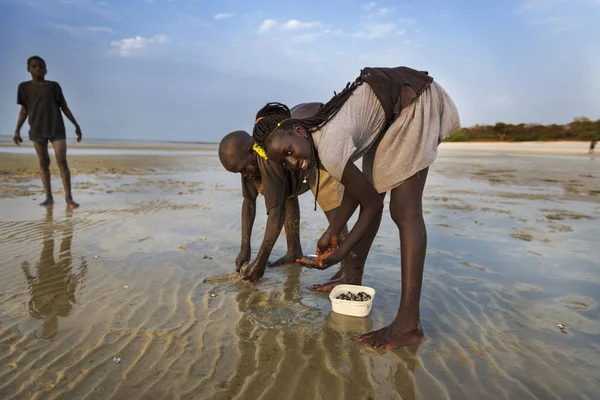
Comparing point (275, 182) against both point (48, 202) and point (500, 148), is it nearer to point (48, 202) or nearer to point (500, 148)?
point (48, 202)

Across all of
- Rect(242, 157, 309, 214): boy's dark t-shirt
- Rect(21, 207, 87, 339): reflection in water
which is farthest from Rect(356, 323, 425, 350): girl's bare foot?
Rect(21, 207, 87, 339): reflection in water

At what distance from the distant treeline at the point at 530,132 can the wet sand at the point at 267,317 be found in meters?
34.5

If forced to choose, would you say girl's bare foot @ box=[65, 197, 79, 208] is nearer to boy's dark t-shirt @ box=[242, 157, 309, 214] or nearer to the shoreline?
boy's dark t-shirt @ box=[242, 157, 309, 214]

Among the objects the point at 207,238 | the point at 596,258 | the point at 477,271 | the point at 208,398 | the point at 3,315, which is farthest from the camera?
the point at 207,238

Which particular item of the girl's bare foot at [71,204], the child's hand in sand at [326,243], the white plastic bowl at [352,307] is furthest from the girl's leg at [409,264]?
the girl's bare foot at [71,204]

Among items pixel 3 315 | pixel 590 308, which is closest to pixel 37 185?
pixel 3 315

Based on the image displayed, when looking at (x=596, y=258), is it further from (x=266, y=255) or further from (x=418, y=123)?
(x=266, y=255)

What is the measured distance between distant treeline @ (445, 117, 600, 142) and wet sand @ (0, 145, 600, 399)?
3454 cm

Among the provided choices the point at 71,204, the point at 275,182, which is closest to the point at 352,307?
the point at 275,182

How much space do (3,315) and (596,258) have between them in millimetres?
4914

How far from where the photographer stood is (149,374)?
2150 mm

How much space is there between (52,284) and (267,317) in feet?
5.64

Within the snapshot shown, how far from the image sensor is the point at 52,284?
3318mm

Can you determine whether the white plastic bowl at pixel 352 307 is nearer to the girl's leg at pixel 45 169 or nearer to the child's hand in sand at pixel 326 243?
the child's hand in sand at pixel 326 243
